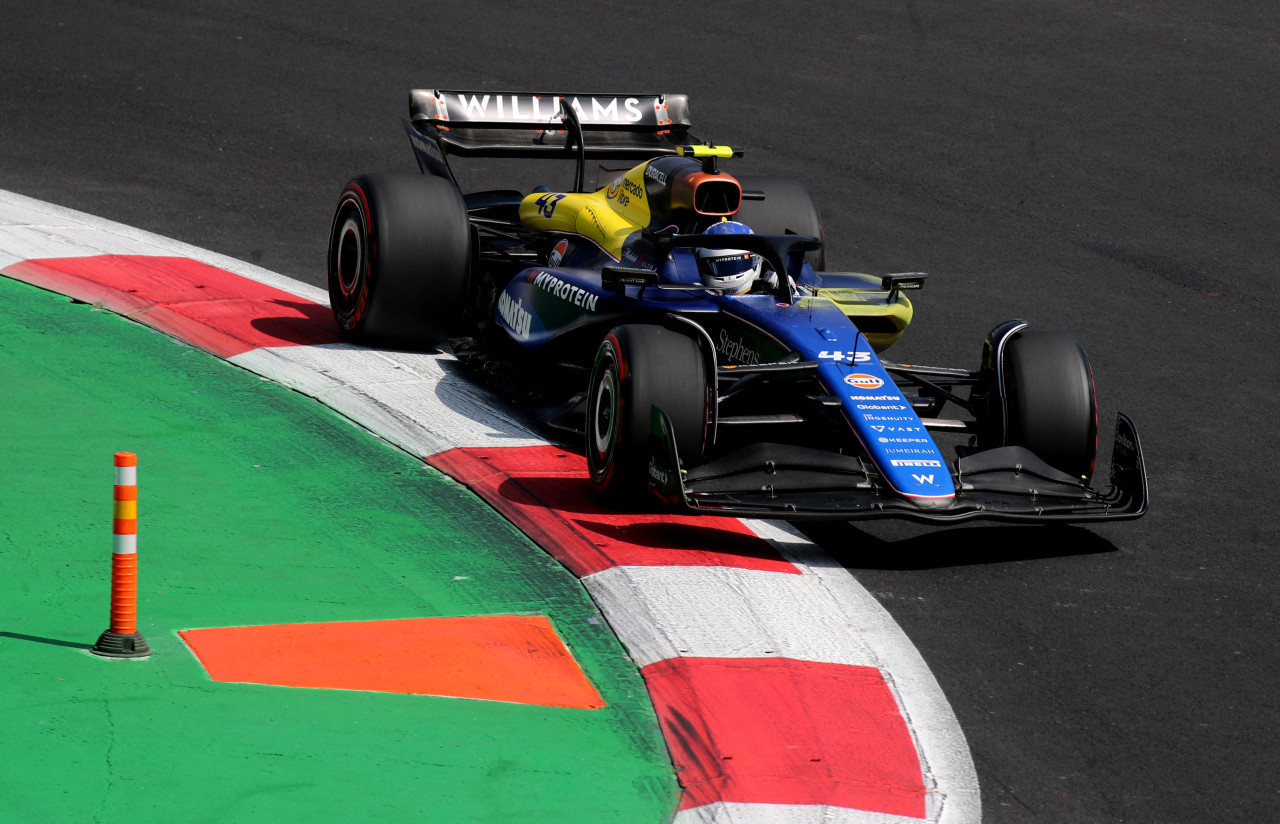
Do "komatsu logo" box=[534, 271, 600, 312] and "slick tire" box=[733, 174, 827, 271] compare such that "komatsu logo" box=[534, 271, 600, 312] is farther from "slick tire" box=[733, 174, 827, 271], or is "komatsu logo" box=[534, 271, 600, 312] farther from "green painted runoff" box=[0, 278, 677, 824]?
"slick tire" box=[733, 174, 827, 271]

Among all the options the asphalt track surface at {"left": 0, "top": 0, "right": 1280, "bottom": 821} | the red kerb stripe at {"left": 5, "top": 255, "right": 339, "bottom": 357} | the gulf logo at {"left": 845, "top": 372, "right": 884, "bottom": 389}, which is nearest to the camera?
the asphalt track surface at {"left": 0, "top": 0, "right": 1280, "bottom": 821}

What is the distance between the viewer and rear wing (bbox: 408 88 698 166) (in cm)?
874

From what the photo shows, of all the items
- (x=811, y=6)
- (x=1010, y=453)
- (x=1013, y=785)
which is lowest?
(x=1013, y=785)

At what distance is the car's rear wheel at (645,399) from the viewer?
19.9 ft

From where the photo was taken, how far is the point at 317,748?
4.31 metres

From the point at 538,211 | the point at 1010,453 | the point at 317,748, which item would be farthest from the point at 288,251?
the point at 317,748

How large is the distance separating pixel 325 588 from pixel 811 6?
1177 centimetres

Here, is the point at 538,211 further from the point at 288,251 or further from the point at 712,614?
the point at 712,614

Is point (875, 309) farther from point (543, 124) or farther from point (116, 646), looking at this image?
point (116, 646)

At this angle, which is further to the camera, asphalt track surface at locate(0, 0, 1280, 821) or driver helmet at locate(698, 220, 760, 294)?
driver helmet at locate(698, 220, 760, 294)

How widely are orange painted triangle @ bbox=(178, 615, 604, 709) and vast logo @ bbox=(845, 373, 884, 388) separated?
1.73m

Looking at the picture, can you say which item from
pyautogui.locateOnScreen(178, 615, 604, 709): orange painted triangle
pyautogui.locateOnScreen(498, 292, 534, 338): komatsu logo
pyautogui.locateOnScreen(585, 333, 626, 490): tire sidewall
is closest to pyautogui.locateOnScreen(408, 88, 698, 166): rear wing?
pyautogui.locateOnScreen(498, 292, 534, 338): komatsu logo

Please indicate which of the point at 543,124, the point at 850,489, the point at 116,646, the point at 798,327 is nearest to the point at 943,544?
the point at 850,489

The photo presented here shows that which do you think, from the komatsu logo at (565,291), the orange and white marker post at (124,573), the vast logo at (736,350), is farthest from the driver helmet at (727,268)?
the orange and white marker post at (124,573)
